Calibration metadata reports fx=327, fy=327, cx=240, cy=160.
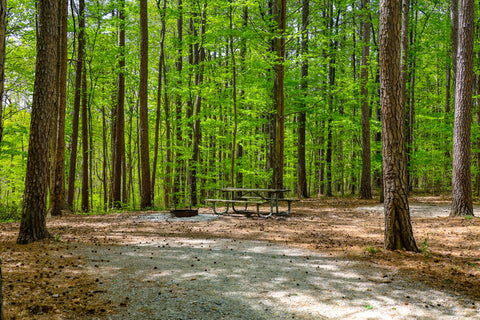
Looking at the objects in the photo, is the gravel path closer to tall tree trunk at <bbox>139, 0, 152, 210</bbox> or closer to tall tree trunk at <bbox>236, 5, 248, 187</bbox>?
tall tree trunk at <bbox>139, 0, 152, 210</bbox>

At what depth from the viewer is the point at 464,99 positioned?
895cm

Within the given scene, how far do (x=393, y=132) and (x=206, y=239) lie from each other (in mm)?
4462

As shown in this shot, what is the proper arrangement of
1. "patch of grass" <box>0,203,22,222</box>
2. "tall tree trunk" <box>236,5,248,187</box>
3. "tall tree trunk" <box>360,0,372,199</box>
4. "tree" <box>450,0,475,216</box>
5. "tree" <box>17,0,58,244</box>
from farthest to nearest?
"tall tree trunk" <box>360,0,372,199</box>, "tall tree trunk" <box>236,5,248,187</box>, "patch of grass" <box>0,203,22,222</box>, "tree" <box>450,0,475,216</box>, "tree" <box>17,0,58,244</box>

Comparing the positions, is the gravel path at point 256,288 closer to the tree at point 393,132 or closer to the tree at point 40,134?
the tree at point 393,132

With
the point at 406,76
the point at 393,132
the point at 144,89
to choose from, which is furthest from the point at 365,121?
the point at 393,132

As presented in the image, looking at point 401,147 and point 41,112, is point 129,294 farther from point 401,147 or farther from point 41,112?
point 401,147

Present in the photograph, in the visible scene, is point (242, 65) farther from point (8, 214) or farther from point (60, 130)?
point (8, 214)

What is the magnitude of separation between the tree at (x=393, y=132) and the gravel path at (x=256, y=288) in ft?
3.85

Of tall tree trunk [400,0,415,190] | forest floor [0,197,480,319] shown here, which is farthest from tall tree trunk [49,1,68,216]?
tall tree trunk [400,0,415,190]

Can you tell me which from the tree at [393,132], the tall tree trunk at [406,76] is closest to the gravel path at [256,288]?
the tree at [393,132]

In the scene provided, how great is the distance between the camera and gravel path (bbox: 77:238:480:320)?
3.52m

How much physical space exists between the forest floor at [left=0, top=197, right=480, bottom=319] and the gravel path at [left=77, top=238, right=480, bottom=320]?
0.12m

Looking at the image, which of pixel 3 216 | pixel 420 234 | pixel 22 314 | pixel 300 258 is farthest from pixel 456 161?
pixel 3 216

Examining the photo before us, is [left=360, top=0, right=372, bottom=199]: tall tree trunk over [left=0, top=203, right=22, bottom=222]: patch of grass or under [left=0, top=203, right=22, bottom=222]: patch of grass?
over
